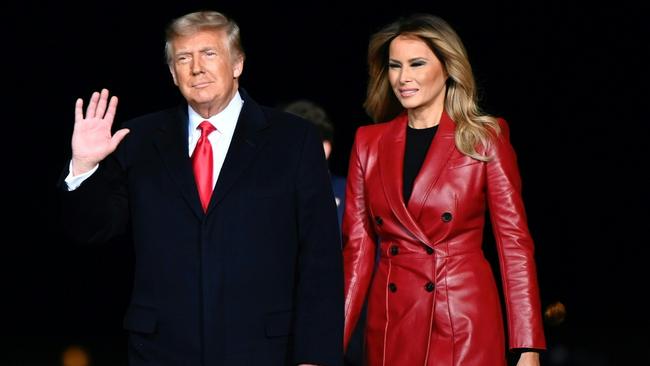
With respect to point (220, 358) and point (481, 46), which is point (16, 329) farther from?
point (220, 358)

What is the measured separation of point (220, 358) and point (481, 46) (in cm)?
492

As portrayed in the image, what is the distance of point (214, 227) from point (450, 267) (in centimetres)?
98

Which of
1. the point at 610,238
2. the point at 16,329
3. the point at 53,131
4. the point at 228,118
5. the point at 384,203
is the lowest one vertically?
the point at 16,329

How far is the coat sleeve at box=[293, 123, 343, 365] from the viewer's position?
3625 mm

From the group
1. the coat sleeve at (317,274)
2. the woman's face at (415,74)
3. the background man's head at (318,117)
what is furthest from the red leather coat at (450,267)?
the background man's head at (318,117)

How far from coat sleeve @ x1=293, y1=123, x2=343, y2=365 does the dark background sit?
426 centimetres

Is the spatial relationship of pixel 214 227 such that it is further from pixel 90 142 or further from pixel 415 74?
pixel 415 74

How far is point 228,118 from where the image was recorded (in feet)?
12.3

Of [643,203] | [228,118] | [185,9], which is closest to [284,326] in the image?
[228,118]

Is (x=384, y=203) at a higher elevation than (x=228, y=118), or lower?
lower

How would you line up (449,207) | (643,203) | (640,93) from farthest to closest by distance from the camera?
(643,203) → (640,93) → (449,207)

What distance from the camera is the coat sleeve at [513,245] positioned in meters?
4.22

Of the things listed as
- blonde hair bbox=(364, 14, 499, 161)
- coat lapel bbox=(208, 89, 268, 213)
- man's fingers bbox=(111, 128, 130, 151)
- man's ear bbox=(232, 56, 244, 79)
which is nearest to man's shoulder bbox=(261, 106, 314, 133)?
coat lapel bbox=(208, 89, 268, 213)

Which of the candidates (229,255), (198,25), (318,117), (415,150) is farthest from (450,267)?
(318,117)
